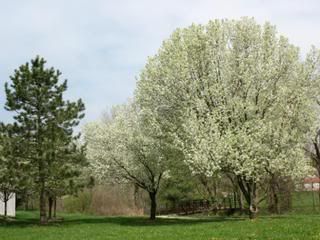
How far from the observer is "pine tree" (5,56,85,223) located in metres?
32.0

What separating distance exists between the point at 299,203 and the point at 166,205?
15.2 m

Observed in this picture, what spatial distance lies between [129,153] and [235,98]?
31.6ft

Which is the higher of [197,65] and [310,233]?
[197,65]

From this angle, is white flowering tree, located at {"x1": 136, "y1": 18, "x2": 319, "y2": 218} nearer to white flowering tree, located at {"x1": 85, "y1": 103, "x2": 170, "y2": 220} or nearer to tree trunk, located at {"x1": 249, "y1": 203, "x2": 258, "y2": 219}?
tree trunk, located at {"x1": 249, "y1": 203, "x2": 258, "y2": 219}

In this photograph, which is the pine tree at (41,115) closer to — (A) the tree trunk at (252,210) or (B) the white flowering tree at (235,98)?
(B) the white flowering tree at (235,98)

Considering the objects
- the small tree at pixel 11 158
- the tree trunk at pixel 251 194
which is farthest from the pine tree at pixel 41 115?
the tree trunk at pixel 251 194

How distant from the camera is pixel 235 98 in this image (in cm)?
3031

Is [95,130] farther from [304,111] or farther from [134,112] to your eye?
[304,111]

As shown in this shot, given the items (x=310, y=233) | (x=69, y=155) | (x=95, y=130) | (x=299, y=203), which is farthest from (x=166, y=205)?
(x=310, y=233)

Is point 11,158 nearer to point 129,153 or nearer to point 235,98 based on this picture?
point 129,153

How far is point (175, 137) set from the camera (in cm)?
3027

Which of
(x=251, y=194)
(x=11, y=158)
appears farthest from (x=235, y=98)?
(x=11, y=158)

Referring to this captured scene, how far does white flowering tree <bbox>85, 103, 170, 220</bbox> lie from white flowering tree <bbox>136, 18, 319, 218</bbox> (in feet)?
9.19

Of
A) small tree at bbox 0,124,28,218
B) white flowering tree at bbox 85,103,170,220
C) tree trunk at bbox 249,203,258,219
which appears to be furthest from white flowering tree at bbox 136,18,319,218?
small tree at bbox 0,124,28,218
